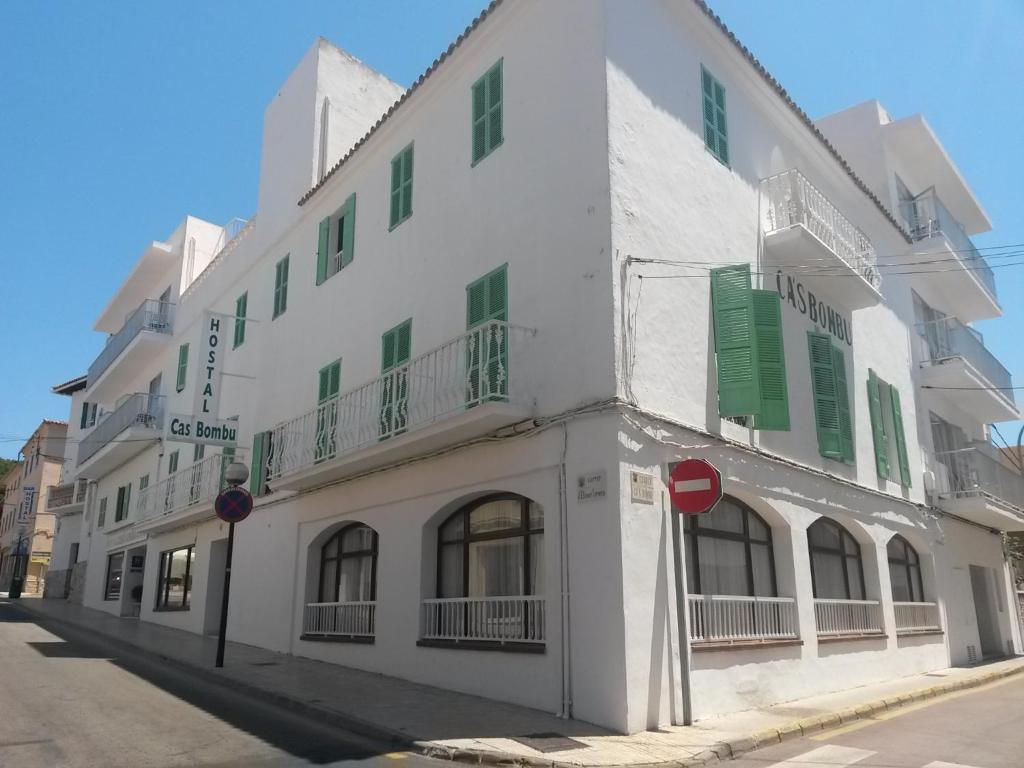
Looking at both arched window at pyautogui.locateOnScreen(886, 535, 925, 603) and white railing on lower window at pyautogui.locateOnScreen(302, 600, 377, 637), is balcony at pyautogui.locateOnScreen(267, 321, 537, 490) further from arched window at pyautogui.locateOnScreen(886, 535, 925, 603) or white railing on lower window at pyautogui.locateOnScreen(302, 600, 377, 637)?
arched window at pyautogui.locateOnScreen(886, 535, 925, 603)

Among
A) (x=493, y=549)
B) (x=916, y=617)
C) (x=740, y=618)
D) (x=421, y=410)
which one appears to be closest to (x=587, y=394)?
(x=493, y=549)

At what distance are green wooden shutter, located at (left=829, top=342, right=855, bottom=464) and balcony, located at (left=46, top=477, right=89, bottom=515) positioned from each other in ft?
102

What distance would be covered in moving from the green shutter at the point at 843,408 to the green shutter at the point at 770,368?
2483mm

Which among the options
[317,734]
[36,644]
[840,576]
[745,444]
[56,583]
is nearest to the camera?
[317,734]

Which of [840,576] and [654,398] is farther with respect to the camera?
[840,576]

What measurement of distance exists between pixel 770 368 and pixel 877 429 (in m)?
4.82

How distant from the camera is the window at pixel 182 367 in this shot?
2185cm

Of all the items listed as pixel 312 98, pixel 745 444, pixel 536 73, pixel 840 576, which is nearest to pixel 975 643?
pixel 840 576

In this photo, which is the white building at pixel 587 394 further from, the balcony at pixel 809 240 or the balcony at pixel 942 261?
the balcony at pixel 942 261

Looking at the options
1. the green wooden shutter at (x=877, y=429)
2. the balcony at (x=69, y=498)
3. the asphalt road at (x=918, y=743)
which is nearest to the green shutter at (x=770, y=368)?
the asphalt road at (x=918, y=743)

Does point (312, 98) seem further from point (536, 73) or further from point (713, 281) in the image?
point (713, 281)

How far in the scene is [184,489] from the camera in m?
19.1

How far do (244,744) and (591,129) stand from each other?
765cm

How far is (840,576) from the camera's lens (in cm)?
1247
